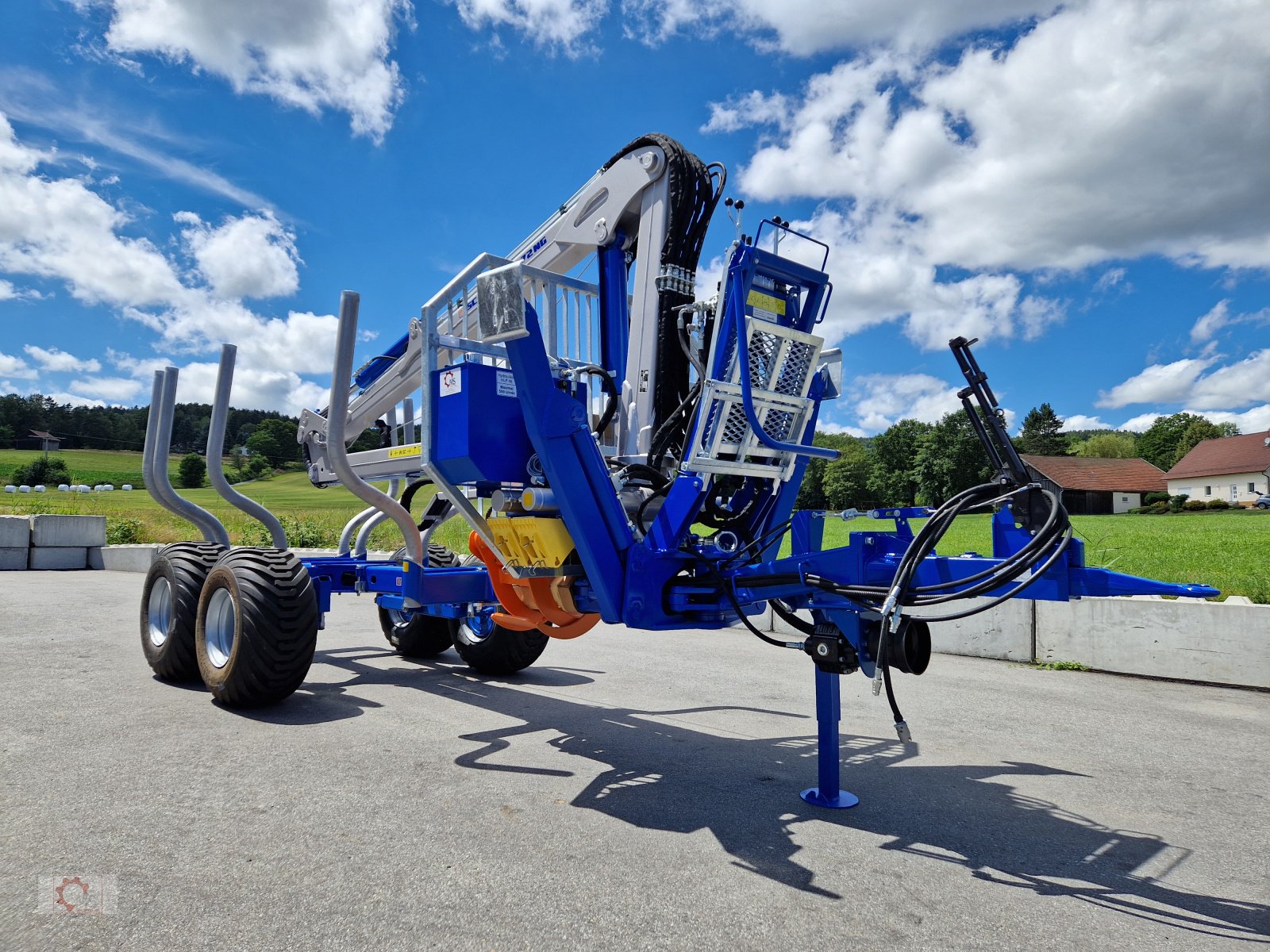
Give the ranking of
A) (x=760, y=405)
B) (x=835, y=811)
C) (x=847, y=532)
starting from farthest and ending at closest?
(x=847, y=532)
(x=760, y=405)
(x=835, y=811)

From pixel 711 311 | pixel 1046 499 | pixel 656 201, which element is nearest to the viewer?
pixel 1046 499

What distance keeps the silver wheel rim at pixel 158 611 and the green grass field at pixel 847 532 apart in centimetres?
139

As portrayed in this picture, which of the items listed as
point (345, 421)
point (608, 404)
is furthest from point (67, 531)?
point (608, 404)

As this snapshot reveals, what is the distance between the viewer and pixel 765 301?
15.8 ft

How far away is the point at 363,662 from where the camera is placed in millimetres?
8625

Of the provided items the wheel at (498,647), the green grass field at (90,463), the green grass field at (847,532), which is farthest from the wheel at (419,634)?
the green grass field at (90,463)

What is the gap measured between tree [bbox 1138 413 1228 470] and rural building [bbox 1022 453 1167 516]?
1124 inches

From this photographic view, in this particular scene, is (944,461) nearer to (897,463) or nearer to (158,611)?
(897,463)

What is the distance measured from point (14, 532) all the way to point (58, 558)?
3.56 feet

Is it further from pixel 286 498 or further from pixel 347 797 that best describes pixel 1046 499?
pixel 286 498

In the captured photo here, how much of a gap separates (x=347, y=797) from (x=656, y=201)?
4.26 metres

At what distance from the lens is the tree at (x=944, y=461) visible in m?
71.7

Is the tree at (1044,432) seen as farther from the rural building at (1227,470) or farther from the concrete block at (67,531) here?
the concrete block at (67,531)

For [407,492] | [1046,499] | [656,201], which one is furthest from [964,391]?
[407,492]
